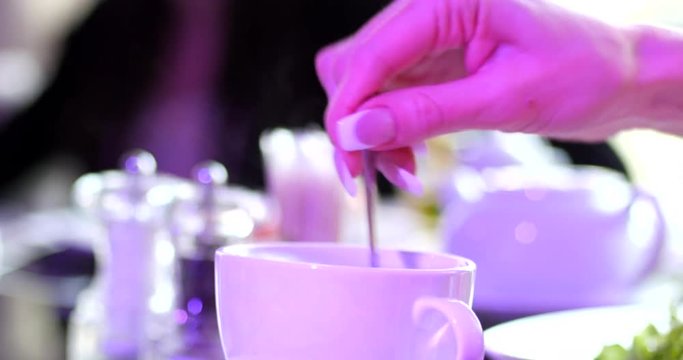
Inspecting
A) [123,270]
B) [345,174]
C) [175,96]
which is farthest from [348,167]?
[175,96]

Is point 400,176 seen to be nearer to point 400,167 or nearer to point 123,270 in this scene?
point 400,167

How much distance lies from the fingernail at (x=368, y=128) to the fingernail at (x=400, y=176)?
2.1 inches

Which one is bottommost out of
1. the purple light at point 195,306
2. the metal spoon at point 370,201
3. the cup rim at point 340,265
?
the purple light at point 195,306

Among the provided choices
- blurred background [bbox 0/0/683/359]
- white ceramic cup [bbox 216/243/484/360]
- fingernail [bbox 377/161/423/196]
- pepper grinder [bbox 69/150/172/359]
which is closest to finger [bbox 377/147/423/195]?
fingernail [bbox 377/161/423/196]

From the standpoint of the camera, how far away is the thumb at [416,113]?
458 mm

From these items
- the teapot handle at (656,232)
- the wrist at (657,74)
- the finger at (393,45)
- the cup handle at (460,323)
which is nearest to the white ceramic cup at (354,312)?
the cup handle at (460,323)

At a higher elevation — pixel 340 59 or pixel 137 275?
pixel 340 59

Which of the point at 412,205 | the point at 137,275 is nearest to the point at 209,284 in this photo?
the point at 137,275

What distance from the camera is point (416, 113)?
18.2 inches

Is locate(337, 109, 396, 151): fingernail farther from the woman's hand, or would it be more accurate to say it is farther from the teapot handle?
the teapot handle

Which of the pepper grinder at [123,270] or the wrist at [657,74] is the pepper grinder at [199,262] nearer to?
the pepper grinder at [123,270]

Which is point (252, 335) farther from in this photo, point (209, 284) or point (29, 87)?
point (29, 87)

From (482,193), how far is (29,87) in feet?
6.03

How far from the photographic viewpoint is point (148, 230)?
0.75m
